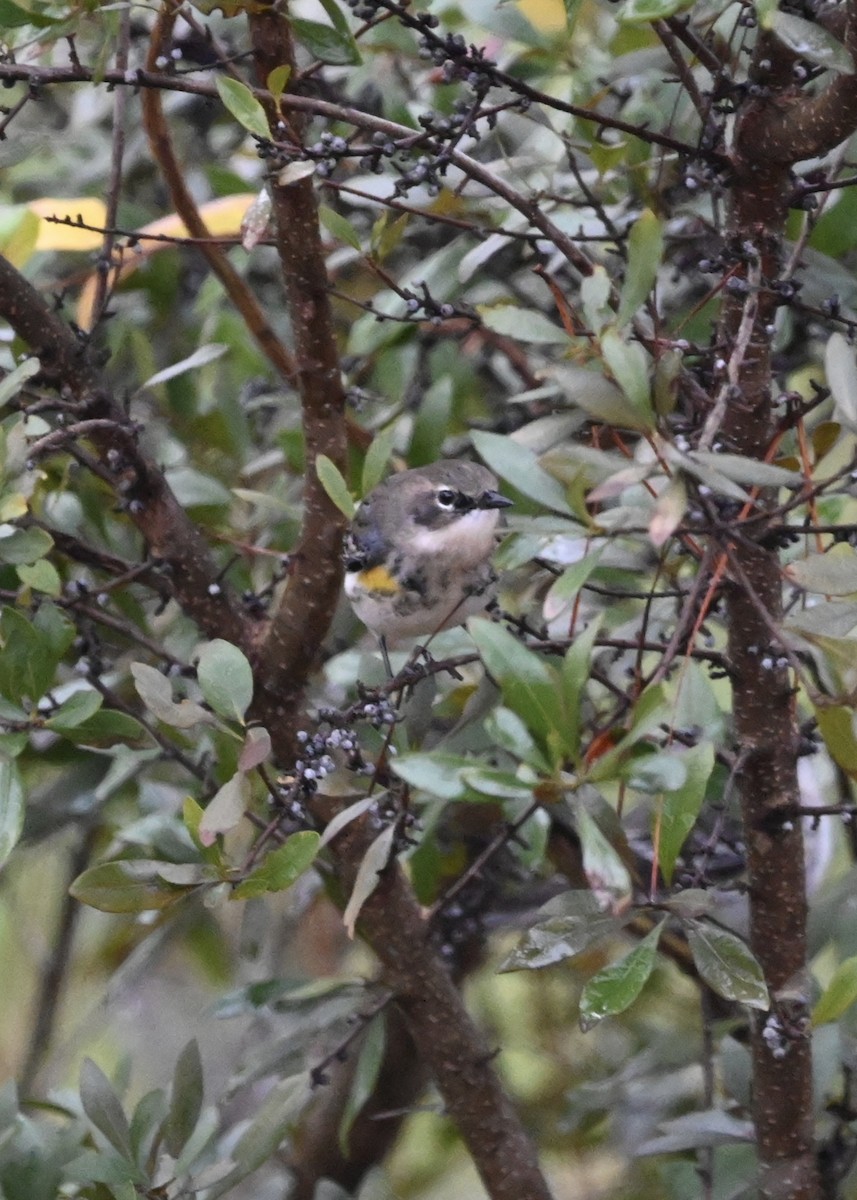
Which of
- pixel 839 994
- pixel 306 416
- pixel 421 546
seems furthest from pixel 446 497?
pixel 839 994

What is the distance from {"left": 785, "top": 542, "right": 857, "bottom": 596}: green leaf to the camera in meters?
1.12

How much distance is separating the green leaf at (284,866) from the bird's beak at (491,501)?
2.43ft

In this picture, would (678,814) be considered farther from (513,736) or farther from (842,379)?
(842,379)

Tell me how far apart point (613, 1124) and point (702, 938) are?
1076 millimetres

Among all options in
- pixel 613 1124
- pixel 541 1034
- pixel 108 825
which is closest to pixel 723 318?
pixel 613 1124

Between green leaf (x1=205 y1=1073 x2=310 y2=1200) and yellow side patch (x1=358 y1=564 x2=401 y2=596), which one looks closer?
green leaf (x1=205 y1=1073 x2=310 y2=1200)

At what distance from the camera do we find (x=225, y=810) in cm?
123

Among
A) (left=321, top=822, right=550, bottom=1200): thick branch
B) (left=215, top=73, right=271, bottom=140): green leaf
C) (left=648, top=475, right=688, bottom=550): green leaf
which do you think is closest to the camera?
(left=648, top=475, right=688, bottom=550): green leaf

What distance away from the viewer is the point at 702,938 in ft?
4.04

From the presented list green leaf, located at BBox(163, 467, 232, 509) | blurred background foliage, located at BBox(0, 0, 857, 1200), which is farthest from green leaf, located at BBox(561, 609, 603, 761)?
green leaf, located at BBox(163, 467, 232, 509)

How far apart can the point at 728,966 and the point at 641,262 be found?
0.61 m

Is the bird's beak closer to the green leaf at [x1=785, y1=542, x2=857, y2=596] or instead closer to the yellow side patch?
the yellow side patch

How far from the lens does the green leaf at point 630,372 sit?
1062 mm

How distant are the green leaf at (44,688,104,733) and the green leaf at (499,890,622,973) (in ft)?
1.68
